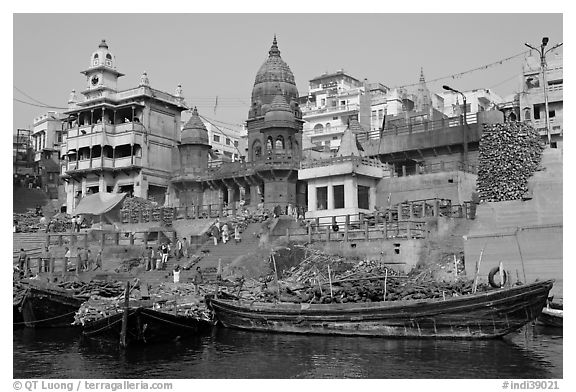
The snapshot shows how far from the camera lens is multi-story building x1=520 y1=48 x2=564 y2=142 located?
39.4m

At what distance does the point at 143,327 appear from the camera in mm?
20719

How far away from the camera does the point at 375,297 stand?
22.2m

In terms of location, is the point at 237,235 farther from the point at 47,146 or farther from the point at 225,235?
the point at 47,146

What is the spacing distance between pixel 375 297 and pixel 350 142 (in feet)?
56.8

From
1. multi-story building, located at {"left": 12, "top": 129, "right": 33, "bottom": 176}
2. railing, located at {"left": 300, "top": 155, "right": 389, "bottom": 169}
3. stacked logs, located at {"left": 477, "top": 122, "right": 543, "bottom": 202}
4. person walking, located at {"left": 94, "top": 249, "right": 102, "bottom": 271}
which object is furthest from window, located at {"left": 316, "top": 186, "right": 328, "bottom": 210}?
A: multi-story building, located at {"left": 12, "top": 129, "right": 33, "bottom": 176}

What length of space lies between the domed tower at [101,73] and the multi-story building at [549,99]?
30015 mm

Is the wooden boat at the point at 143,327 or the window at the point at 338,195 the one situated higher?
the window at the point at 338,195

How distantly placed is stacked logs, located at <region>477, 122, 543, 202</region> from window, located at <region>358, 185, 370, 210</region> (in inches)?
335

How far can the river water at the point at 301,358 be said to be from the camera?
15969 mm

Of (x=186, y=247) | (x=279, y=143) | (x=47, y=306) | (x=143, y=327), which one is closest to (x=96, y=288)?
(x=47, y=306)

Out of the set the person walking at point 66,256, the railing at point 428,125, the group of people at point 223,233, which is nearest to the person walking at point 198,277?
the group of people at point 223,233

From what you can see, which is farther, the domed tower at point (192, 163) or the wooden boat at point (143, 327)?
the domed tower at point (192, 163)

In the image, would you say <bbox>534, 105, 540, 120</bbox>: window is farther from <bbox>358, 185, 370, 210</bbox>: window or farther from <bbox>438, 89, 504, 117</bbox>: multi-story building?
<bbox>438, 89, 504, 117</bbox>: multi-story building

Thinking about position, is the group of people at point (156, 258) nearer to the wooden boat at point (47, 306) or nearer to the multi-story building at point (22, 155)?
the wooden boat at point (47, 306)
